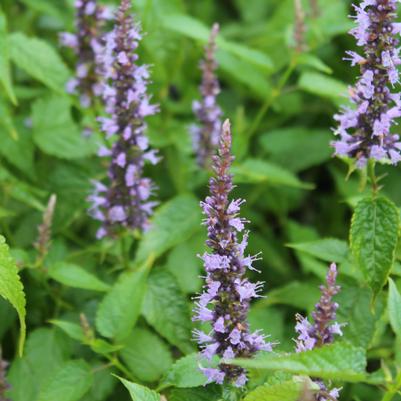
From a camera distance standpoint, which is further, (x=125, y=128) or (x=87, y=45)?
(x=87, y=45)

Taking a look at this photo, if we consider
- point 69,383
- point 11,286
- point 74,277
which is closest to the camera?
point 11,286

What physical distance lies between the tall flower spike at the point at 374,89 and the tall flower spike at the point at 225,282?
0.78 m

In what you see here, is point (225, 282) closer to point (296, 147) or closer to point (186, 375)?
point (186, 375)

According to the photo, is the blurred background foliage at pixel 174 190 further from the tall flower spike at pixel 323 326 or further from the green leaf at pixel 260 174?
the tall flower spike at pixel 323 326

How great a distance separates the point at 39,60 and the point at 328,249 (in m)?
2.17

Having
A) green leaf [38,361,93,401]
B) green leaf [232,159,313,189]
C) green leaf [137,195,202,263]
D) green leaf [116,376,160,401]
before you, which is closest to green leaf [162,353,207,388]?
green leaf [116,376,160,401]

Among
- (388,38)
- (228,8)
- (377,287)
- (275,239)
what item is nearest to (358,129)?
(388,38)

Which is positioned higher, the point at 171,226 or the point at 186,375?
the point at 171,226

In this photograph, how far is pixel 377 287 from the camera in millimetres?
3061

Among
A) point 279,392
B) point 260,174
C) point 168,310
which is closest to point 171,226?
point 260,174

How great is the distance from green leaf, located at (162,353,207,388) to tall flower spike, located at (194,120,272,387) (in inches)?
3.8

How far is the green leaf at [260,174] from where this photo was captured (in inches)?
182

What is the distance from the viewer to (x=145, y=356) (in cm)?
367

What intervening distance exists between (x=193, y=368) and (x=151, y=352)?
2.63ft
